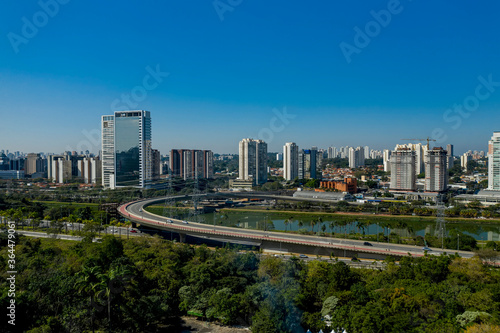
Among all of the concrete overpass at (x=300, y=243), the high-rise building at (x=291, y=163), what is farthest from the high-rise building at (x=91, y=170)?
the concrete overpass at (x=300, y=243)

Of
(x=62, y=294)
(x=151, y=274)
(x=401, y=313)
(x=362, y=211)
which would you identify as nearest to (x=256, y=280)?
(x=151, y=274)

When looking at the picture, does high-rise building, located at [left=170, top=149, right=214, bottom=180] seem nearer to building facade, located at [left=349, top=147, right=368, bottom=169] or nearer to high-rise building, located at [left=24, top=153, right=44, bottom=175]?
high-rise building, located at [left=24, top=153, right=44, bottom=175]

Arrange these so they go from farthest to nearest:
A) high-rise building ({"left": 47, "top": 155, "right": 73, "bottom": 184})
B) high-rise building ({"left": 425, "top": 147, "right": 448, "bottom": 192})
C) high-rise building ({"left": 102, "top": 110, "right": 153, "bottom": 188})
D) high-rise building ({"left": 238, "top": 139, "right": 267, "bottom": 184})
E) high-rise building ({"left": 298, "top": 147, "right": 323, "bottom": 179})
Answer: high-rise building ({"left": 298, "top": 147, "right": 323, "bottom": 179}) < high-rise building ({"left": 238, "top": 139, "right": 267, "bottom": 184}) < high-rise building ({"left": 47, "top": 155, "right": 73, "bottom": 184}) < high-rise building ({"left": 102, "top": 110, "right": 153, "bottom": 188}) < high-rise building ({"left": 425, "top": 147, "right": 448, "bottom": 192})

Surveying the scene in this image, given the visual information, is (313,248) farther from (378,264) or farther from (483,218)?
(483,218)

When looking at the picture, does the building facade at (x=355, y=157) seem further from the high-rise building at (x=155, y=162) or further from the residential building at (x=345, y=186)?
the high-rise building at (x=155, y=162)

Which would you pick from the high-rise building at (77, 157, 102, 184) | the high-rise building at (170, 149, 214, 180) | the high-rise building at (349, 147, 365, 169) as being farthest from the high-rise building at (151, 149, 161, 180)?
the high-rise building at (349, 147, 365, 169)
